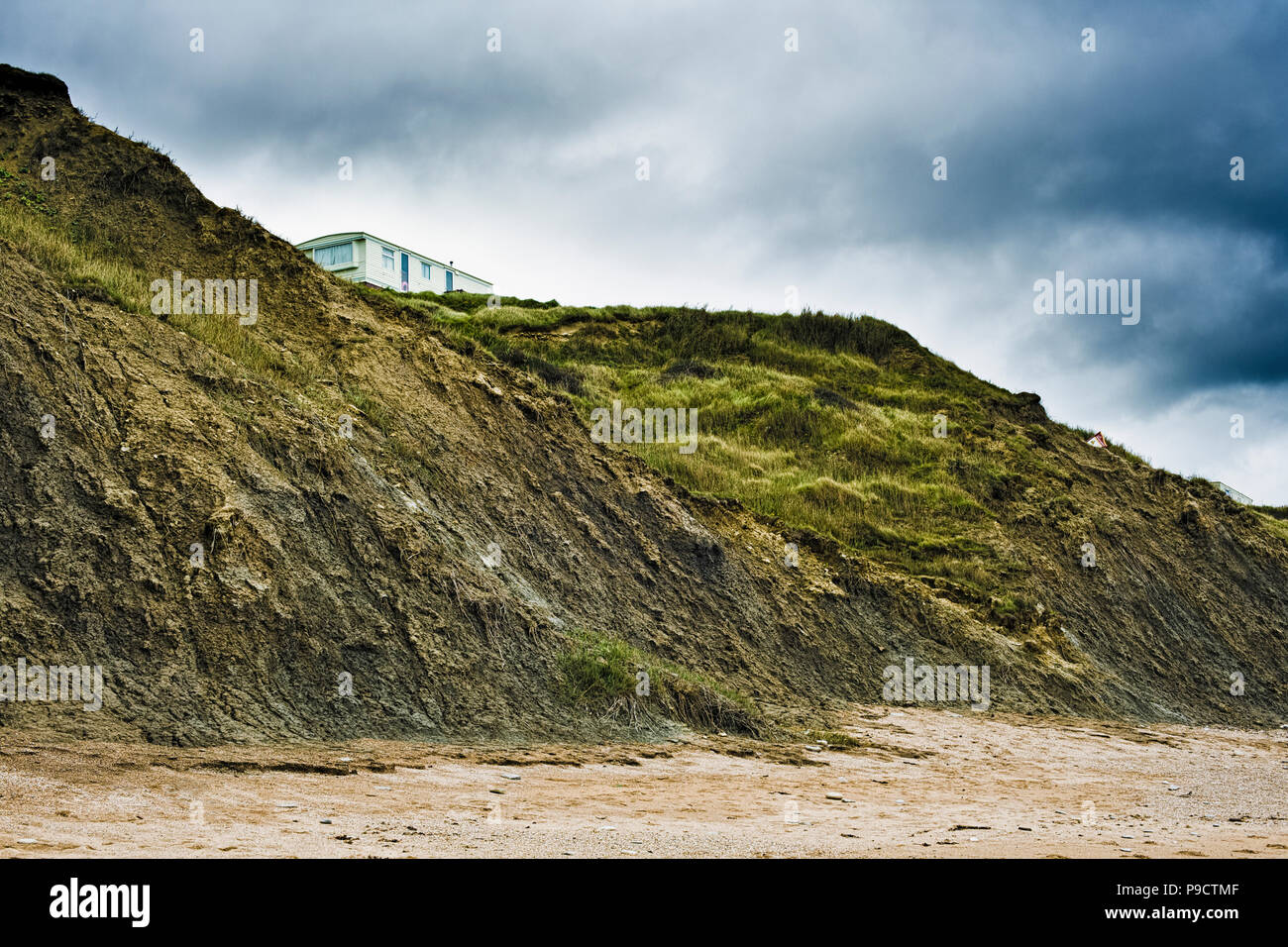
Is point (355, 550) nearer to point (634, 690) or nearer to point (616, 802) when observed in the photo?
point (634, 690)

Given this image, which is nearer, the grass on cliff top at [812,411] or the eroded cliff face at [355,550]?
the eroded cliff face at [355,550]

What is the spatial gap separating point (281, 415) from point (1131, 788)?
11.3 metres

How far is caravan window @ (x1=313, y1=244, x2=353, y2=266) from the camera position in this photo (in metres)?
44.7

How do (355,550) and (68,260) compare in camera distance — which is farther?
(68,260)

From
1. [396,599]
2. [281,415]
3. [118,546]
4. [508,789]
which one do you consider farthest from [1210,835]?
[281,415]

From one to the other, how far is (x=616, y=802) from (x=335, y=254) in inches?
1581

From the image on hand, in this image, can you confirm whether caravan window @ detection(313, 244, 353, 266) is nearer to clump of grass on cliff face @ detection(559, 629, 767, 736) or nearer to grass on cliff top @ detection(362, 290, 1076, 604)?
grass on cliff top @ detection(362, 290, 1076, 604)

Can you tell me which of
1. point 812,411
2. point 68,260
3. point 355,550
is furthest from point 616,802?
point 812,411

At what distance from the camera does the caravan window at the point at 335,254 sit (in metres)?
44.7

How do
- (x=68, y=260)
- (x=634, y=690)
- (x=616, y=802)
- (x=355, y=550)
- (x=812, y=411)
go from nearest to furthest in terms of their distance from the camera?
(x=616, y=802) → (x=355, y=550) → (x=634, y=690) → (x=68, y=260) → (x=812, y=411)

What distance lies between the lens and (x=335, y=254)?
45031mm

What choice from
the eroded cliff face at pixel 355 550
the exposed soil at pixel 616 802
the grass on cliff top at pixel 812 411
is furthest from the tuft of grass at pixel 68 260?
the exposed soil at pixel 616 802

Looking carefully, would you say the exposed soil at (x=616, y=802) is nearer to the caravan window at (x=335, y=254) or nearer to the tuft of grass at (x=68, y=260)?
the tuft of grass at (x=68, y=260)

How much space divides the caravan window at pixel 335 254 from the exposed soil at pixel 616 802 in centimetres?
3652
